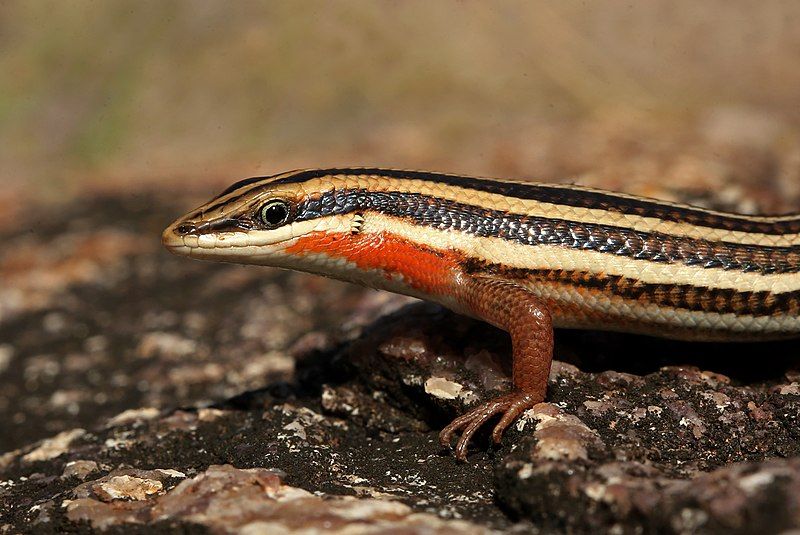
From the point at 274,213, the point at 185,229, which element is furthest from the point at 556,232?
the point at 185,229

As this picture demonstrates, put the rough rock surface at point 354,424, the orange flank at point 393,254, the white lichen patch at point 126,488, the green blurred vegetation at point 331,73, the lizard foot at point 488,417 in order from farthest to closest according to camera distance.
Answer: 1. the green blurred vegetation at point 331,73
2. the orange flank at point 393,254
3. the lizard foot at point 488,417
4. the white lichen patch at point 126,488
5. the rough rock surface at point 354,424

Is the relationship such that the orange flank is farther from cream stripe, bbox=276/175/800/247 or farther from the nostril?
the nostril

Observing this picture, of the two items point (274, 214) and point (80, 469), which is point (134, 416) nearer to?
point (80, 469)

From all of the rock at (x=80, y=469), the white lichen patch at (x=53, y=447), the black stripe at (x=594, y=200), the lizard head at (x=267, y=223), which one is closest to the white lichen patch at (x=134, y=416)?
the white lichen patch at (x=53, y=447)

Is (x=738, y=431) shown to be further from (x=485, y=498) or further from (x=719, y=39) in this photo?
(x=719, y=39)

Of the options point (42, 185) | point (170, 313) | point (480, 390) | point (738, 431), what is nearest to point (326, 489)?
point (480, 390)

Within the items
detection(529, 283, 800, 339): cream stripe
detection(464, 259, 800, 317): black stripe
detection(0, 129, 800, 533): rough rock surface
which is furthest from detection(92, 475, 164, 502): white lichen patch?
detection(464, 259, 800, 317): black stripe

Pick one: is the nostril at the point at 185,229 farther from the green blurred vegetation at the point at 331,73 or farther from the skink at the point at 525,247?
the green blurred vegetation at the point at 331,73
